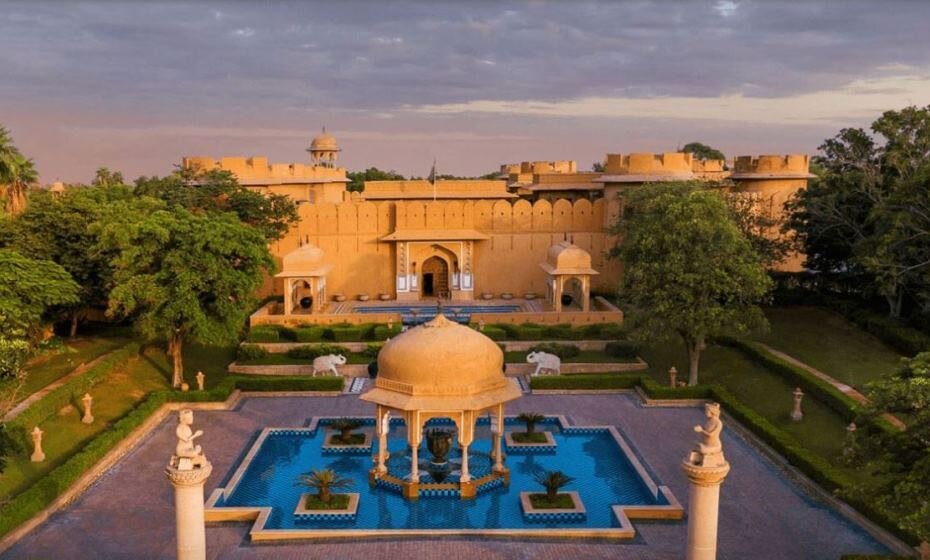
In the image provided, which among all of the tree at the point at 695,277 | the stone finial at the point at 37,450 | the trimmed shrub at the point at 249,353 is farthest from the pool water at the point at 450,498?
the trimmed shrub at the point at 249,353

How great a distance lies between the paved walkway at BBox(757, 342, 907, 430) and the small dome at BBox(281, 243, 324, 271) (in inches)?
746

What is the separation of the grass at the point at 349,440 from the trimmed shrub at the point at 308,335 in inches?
373

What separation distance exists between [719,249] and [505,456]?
10.1 m

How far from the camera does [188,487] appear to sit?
41.3 feet

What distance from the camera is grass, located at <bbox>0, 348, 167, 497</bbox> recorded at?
58.1 ft

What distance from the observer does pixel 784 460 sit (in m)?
18.7

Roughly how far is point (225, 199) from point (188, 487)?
82.9ft

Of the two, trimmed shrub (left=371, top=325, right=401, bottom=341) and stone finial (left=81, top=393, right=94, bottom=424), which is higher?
trimmed shrub (left=371, top=325, right=401, bottom=341)

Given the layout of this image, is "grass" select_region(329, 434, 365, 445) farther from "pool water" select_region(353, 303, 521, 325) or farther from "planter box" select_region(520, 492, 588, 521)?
"pool water" select_region(353, 303, 521, 325)

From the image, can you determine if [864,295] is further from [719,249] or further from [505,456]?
[505,456]

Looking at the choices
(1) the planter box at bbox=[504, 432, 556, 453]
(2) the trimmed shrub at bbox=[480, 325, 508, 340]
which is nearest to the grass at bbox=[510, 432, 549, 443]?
(1) the planter box at bbox=[504, 432, 556, 453]

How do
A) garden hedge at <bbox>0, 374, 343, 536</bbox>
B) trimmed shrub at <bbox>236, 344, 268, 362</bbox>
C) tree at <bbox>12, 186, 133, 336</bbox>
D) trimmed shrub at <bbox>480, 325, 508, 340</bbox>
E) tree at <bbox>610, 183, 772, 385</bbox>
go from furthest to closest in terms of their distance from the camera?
1. trimmed shrub at <bbox>480, 325, 508, 340</bbox>
2. trimmed shrub at <bbox>236, 344, 268, 362</bbox>
3. tree at <bbox>12, 186, 133, 336</bbox>
4. tree at <bbox>610, 183, 772, 385</bbox>
5. garden hedge at <bbox>0, 374, 343, 536</bbox>

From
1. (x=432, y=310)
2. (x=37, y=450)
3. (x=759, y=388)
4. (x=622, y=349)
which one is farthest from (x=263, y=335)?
(x=759, y=388)

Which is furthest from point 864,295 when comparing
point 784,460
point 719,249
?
point 784,460
